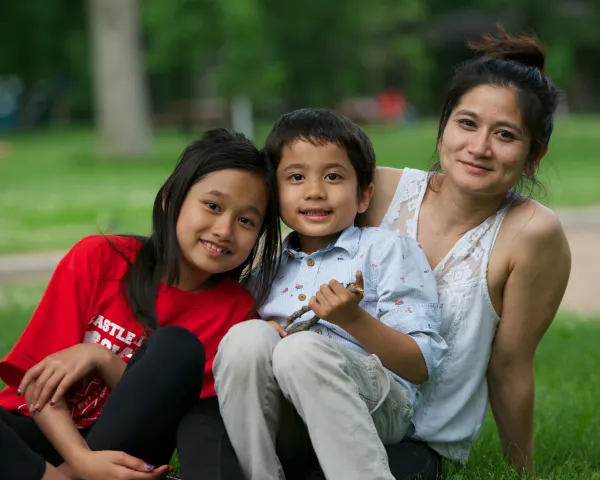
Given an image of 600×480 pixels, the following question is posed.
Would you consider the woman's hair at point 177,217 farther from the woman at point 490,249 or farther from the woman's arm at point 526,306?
the woman's arm at point 526,306

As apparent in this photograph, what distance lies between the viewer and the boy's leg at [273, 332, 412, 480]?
248cm

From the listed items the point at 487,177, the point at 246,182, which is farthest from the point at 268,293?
the point at 487,177

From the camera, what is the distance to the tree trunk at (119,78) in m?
18.5

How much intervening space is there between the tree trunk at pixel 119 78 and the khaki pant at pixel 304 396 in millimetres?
16607

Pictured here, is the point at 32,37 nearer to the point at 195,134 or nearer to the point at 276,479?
the point at 195,134

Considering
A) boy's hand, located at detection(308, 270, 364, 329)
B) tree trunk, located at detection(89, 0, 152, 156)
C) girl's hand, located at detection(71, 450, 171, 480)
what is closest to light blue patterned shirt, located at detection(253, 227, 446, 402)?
boy's hand, located at detection(308, 270, 364, 329)

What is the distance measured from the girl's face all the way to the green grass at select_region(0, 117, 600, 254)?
2.16m

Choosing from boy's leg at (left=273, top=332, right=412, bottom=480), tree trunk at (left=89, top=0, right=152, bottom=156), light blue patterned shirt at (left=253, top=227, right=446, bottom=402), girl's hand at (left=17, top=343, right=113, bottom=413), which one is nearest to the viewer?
boy's leg at (left=273, top=332, right=412, bottom=480)

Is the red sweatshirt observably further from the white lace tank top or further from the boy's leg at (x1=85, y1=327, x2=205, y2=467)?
the white lace tank top

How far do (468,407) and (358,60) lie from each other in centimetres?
2598

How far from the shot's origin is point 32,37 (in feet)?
107

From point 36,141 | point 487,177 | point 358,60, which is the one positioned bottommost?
point 36,141

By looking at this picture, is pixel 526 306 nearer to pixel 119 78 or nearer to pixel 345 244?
pixel 345 244

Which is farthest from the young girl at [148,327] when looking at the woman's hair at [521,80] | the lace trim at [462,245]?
the woman's hair at [521,80]
